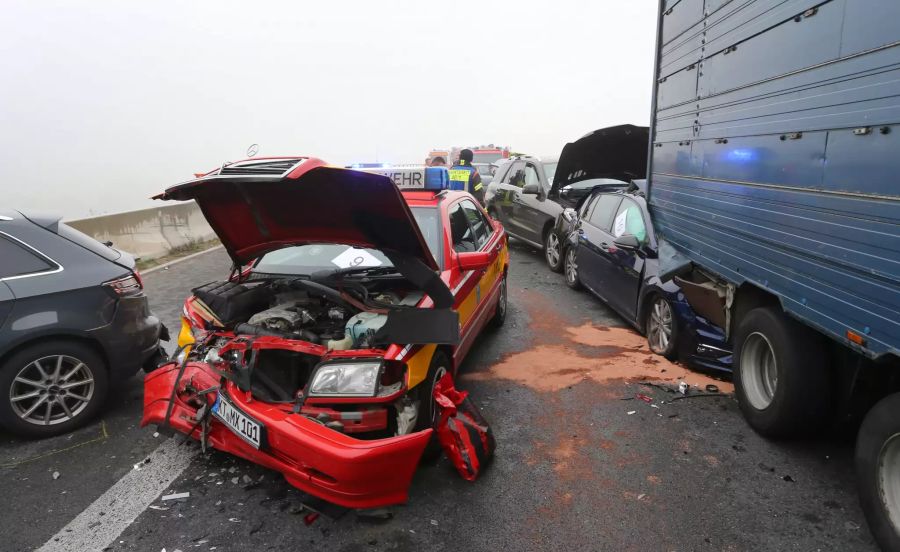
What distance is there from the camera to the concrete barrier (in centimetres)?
923

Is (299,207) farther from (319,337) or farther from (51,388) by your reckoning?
(51,388)

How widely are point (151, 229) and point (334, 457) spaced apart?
31.5 ft

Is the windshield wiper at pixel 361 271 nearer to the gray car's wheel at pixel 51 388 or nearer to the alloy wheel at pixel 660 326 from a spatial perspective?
the gray car's wheel at pixel 51 388

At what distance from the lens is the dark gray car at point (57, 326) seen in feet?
12.1

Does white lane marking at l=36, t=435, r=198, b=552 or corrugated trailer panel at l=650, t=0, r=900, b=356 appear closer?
corrugated trailer panel at l=650, t=0, r=900, b=356

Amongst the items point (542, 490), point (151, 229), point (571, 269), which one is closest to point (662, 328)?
point (542, 490)

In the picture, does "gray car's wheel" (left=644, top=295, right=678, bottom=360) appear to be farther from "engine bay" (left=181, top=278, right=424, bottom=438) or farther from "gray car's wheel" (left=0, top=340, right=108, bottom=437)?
"gray car's wheel" (left=0, top=340, right=108, bottom=437)

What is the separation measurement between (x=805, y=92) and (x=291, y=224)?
10.5 ft

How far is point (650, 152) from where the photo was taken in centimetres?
590

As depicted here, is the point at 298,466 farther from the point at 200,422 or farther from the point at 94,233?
the point at 94,233

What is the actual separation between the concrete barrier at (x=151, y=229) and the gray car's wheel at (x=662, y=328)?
8.52m

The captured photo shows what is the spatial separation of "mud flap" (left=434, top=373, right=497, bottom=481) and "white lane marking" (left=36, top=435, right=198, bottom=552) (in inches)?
65.8

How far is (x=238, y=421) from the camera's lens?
2934 millimetres

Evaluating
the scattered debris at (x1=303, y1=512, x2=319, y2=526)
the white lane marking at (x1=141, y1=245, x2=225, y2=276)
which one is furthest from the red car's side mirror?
the white lane marking at (x1=141, y1=245, x2=225, y2=276)
